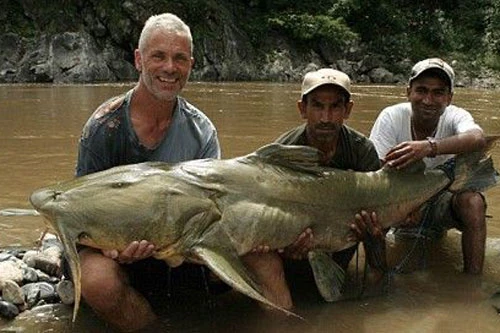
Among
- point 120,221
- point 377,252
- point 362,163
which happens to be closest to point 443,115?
point 362,163

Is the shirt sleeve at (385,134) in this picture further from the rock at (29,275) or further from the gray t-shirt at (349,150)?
the rock at (29,275)

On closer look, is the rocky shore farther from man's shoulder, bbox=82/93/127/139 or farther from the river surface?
man's shoulder, bbox=82/93/127/139

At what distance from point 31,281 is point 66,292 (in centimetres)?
33

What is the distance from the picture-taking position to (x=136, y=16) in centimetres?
2509

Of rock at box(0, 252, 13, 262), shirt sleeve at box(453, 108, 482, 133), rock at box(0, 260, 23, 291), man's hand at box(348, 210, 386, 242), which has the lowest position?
rock at box(0, 252, 13, 262)

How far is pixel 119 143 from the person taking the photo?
3180 mm

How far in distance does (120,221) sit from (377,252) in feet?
5.12

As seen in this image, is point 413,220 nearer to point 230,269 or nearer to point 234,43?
point 230,269

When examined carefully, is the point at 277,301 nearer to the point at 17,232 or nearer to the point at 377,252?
the point at 377,252

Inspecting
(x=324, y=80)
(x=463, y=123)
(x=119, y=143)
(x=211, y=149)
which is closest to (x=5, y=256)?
(x=119, y=143)

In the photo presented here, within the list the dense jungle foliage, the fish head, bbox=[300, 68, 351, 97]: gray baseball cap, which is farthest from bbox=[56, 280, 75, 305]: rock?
the dense jungle foliage

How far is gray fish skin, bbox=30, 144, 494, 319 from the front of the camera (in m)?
2.60

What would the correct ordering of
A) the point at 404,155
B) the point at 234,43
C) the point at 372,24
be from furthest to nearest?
the point at 372,24 < the point at 234,43 < the point at 404,155

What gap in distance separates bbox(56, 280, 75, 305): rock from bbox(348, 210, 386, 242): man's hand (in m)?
1.43
